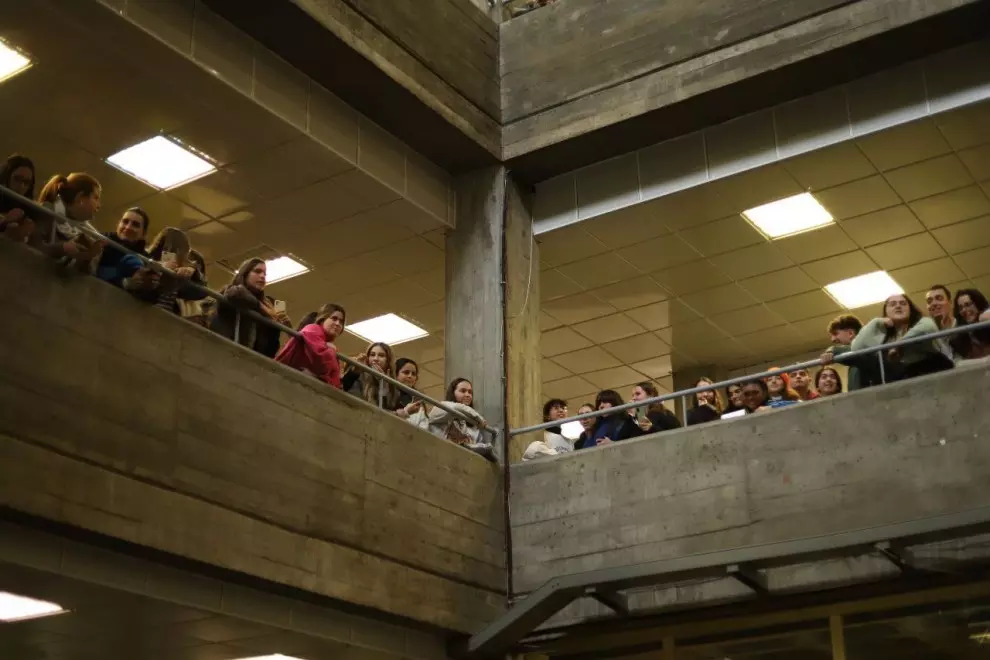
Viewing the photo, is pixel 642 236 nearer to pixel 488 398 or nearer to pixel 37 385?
pixel 488 398

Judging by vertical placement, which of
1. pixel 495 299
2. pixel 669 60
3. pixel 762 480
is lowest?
pixel 762 480

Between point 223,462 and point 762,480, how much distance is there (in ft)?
15.9

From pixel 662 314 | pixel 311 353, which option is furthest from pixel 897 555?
pixel 662 314

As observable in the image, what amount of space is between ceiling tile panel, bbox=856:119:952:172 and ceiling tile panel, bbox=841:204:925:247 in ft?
3.46

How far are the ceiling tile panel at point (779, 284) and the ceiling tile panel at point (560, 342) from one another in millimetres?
2647

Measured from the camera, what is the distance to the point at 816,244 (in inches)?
595

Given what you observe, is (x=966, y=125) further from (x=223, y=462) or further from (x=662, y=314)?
(x=223, y=462)

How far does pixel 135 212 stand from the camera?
9.35m

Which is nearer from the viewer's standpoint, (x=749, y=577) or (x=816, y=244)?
(x=749, y=577)

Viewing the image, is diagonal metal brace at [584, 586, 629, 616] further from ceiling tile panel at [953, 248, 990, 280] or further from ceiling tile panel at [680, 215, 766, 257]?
ceiling tile panel at [953, 248, 990, 280]

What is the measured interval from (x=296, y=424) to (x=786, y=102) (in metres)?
6.37

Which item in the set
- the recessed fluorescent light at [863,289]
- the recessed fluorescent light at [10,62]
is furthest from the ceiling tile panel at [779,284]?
the recessed fluorescent light at [10,62]

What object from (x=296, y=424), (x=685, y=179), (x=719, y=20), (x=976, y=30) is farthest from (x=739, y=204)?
(x=296, y=424)

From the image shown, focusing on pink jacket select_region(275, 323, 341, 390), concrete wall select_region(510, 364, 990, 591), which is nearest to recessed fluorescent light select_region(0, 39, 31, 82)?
pink jacket select_region(275, 323, 341, 390)
